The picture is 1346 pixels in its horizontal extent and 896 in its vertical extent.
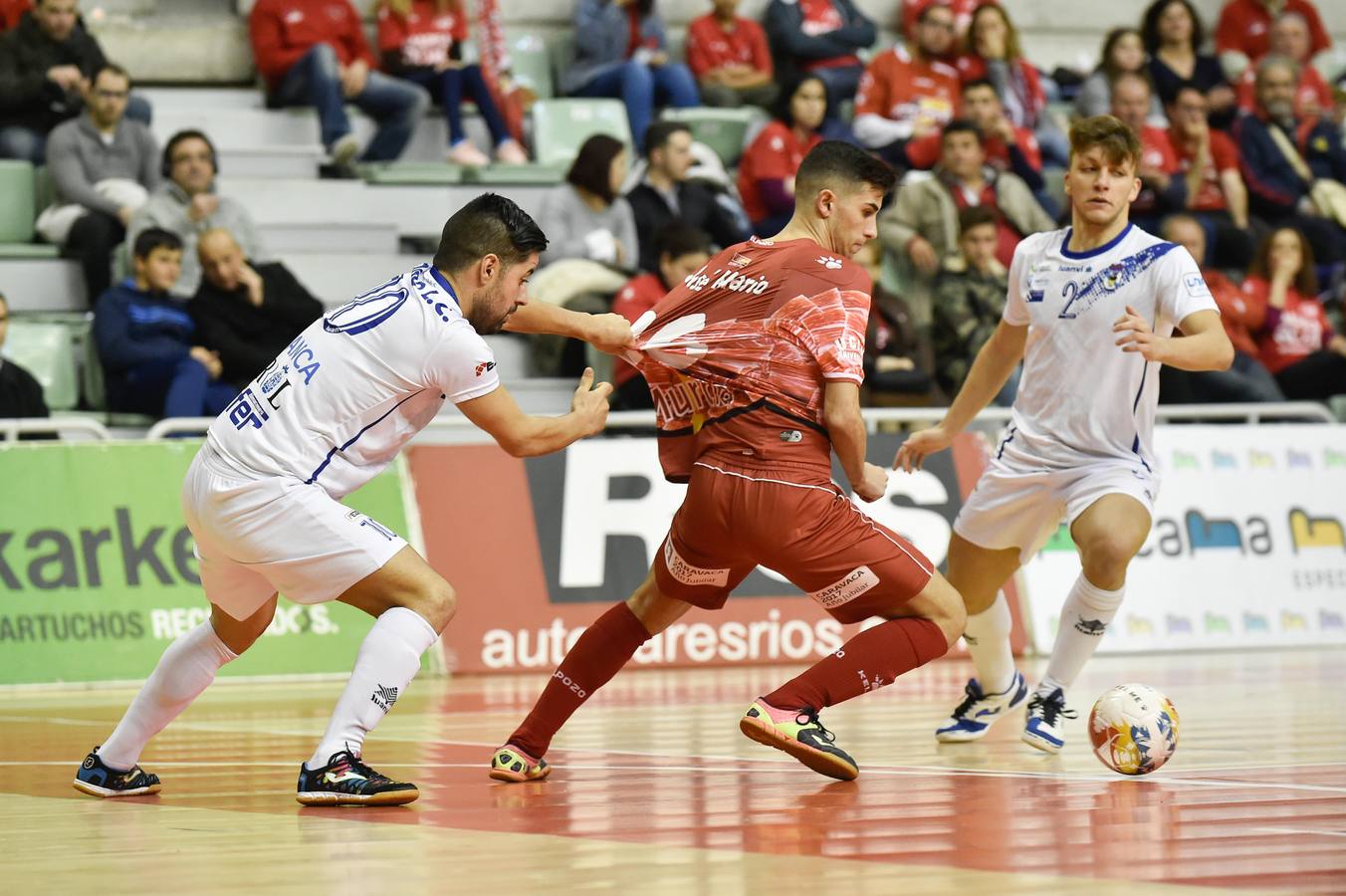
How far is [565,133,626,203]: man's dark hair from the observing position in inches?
589

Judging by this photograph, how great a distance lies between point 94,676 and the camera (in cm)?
1171

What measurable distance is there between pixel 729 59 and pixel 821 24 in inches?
41.1

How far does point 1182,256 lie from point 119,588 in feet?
23.1

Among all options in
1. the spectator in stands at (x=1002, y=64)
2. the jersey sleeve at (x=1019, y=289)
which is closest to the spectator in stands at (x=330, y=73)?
the spectator in stands at (x=1002, y=64)

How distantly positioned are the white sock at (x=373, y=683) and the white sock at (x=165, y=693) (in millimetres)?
682

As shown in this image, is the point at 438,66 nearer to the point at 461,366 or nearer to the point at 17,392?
the point at 17,392

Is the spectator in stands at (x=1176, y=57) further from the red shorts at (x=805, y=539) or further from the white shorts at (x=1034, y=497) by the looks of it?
the red shorts at (x=805, y=539)

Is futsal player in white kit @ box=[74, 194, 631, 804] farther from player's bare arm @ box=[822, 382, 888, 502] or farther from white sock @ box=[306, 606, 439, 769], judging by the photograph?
player's bare arm @ box=[822, 382, 888, 502]

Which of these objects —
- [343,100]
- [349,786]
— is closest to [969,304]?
[343,100]

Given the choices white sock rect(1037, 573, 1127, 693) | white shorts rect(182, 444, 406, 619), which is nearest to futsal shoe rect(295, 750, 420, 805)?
white shorts rect(182, 444, 406, 619)

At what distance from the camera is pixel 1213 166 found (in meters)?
18.2

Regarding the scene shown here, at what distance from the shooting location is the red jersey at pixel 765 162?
1652 cm

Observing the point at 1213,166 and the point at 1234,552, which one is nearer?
the point at 1234,552

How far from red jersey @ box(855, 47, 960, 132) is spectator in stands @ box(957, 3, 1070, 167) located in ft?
1.34
